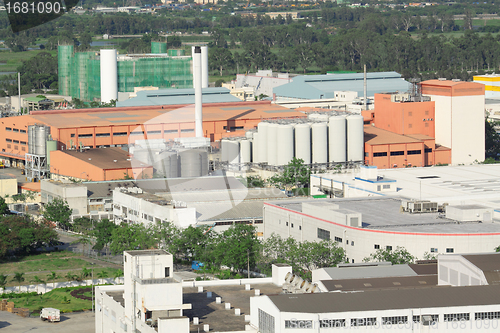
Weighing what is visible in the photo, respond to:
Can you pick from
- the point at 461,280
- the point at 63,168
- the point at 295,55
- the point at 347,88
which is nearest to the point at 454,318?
the point at 461,280

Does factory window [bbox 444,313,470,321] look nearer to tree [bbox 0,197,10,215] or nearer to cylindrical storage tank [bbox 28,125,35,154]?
tree [bbox 0,197,10,215]

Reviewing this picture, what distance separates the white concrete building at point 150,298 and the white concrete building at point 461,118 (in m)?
58.7

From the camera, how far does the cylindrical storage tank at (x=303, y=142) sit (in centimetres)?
8075

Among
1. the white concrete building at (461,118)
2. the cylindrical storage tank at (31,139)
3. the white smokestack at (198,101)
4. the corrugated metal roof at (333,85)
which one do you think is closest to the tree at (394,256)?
the white smokestack at (198,101)

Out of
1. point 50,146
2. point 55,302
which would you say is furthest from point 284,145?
point 55,302

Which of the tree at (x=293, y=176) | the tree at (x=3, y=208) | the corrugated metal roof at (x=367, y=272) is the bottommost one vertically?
the tree at (x=3, y=208)

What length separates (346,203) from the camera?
57.2m

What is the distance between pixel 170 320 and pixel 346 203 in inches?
1137

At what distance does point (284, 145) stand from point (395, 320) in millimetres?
51524

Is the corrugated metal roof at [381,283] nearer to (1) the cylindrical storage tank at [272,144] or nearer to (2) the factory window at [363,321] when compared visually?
(2) the factory window at [363,321]

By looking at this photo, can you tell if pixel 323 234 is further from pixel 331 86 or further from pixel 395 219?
pixel 331 86

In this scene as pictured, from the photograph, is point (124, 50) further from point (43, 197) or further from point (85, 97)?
point (43, 197)

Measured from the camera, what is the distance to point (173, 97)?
11188cm

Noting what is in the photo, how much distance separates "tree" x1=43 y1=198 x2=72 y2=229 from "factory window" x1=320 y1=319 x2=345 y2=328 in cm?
4127
